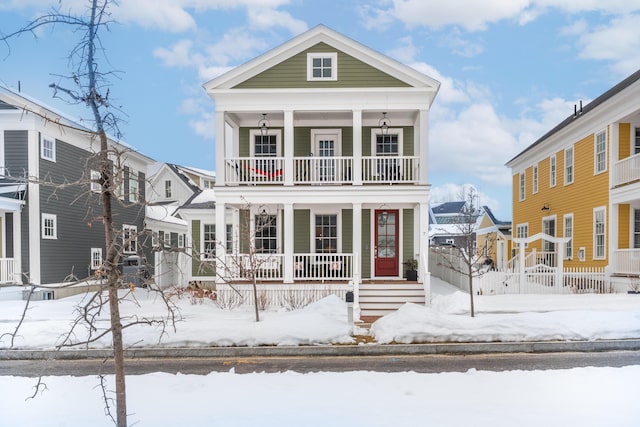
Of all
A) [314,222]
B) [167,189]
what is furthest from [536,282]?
[167,189]

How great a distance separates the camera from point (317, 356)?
7.37 meters

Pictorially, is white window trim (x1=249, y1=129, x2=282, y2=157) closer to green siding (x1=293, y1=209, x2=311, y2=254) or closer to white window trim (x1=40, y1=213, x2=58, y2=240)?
green siding (x1=293, y1=209, x2=311, y2=254)

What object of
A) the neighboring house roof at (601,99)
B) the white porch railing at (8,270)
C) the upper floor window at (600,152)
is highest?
the neighboring house roof at (601,99)

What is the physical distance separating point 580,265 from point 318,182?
11.7 m

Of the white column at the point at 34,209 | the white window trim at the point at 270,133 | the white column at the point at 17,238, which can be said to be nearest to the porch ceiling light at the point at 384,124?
the white window trim at the point at 270,133

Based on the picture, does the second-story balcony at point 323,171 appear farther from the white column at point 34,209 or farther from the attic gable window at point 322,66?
the white column at point 34,209

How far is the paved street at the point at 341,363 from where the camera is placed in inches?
257

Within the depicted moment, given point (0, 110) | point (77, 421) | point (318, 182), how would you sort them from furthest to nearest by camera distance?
point (0, 110) < point (318, 182) < point (77, 421)

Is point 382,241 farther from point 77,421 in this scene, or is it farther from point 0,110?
point 0,110

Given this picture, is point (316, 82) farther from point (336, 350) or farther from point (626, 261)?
point (626, 261)

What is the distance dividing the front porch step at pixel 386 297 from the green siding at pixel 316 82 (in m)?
6.66

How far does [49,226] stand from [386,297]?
13236mm

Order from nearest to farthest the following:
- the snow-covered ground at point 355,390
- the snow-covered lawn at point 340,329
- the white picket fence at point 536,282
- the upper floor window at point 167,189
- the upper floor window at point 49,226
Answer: the snow-covered ground at point 355,390 → the snow-covered lawn at point 340,329 → the white picket fence at point 536,282 → the upper floor window at point 49,226 → the upper floor window at point 167,189

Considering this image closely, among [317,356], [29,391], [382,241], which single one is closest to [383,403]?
[317,356]
